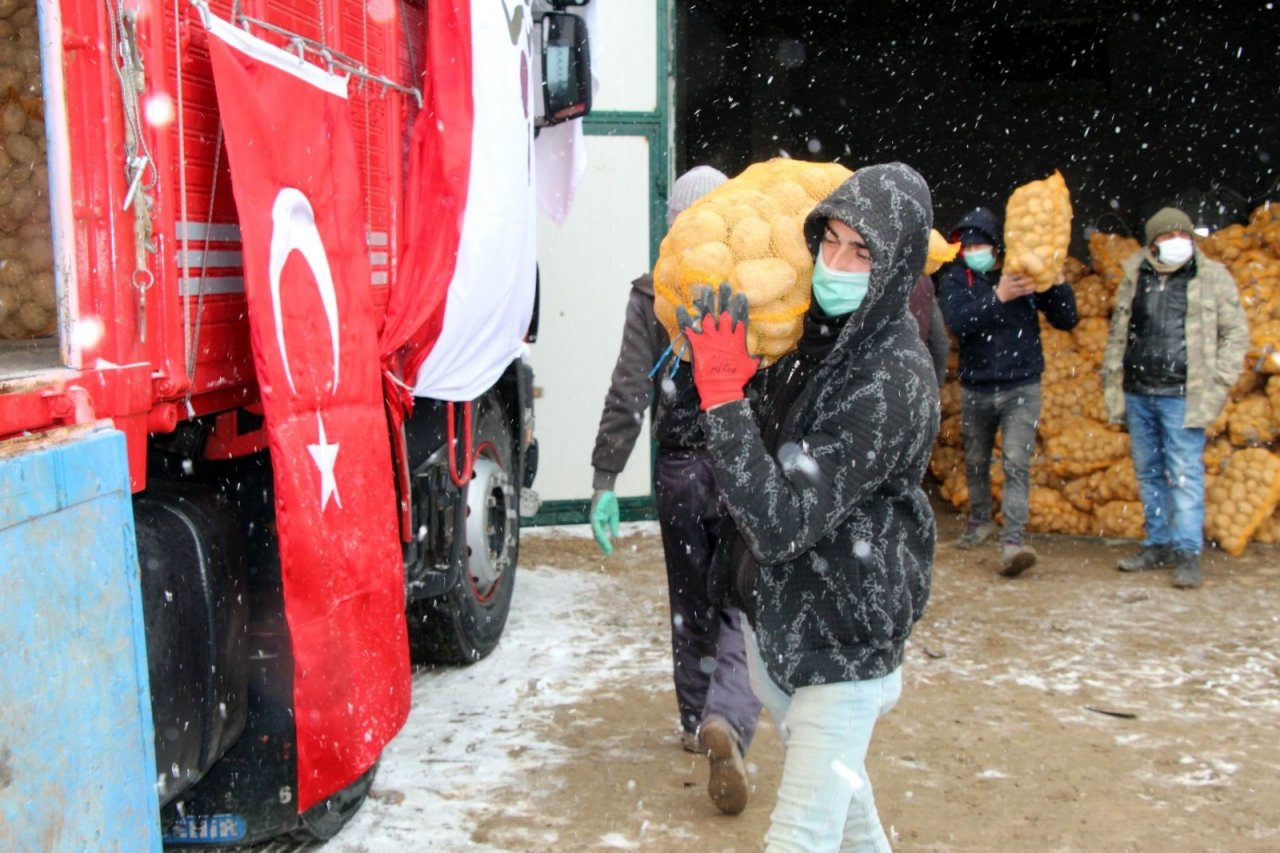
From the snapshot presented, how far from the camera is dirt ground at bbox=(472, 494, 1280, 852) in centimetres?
390

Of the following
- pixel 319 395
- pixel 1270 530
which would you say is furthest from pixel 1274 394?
pixel 319 395

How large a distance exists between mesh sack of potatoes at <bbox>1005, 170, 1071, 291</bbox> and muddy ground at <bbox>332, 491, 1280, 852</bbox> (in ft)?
5.95

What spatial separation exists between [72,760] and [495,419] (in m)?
3.49

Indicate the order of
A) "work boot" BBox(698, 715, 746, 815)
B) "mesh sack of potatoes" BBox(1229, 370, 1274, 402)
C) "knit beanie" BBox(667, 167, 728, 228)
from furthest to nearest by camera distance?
1. "mesh sack of potatoes" BBox(1229, 370, 1274, 402)
2. "knit beanie" BBox(667, 167, 728, 228)
3. "work boot" BBox(698, 715, 746, 815)

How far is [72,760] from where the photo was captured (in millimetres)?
1875

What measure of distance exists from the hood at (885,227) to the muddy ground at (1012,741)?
6.42 ft

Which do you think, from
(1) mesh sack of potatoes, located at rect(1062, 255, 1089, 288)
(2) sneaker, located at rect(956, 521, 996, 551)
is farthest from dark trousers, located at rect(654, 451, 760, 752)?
(1) mesh sack of potatoes, located at rect(1062, 255, 1089, 288)

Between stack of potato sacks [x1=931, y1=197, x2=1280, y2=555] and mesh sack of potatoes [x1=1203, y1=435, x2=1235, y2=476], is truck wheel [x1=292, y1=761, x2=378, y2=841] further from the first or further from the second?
mesh sack of potatoes [x1=1203, y1=435, x2=1235, y2=476]

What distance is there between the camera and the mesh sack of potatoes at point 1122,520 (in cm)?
788

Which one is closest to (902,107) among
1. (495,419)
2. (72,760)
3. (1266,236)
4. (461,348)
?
(1266,236)

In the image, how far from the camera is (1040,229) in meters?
6.50

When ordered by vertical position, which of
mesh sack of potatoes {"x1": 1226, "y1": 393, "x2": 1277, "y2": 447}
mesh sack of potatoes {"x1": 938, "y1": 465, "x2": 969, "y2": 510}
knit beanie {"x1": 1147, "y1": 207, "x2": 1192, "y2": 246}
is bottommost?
mesh sack of potatoes {"x1": 938, "y1": 465, "x2": 969, "y2": 510}

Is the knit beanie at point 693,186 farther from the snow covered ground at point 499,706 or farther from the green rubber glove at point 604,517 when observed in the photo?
the snow covered ground at point 499,706

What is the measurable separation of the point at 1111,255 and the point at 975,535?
2333 millimetres
